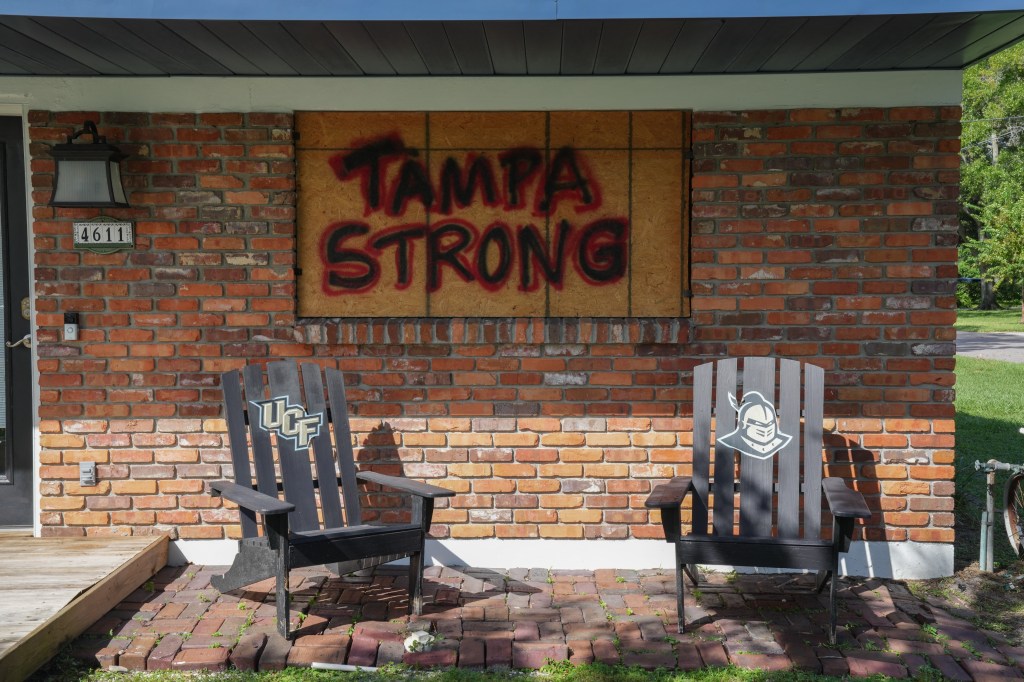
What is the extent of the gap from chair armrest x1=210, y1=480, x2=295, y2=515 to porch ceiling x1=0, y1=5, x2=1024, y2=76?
180 cm

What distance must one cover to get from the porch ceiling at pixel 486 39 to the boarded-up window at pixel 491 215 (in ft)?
1.00

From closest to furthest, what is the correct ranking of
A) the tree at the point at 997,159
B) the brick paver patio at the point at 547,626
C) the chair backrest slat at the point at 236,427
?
the brick paver patio at the point at 547,626, the chair backrest slat at the point at 236,427, the tree at the point at 997,159

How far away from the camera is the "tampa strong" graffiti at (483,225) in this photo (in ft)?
13.6

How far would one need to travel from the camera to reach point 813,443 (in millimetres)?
3688

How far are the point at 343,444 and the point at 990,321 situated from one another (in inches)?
1159

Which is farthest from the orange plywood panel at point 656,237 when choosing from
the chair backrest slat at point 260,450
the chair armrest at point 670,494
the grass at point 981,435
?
the grass at point 981,435

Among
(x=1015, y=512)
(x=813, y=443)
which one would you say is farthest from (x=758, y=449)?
(x=1015, y=512)

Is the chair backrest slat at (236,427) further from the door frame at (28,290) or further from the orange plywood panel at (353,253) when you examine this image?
the door frame at (28,290)

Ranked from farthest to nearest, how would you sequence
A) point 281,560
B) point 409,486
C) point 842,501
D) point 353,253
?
point 353,253 < point 409,486 < point 842,501 < point 281,560

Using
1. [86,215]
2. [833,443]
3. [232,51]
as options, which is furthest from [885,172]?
[86,215]

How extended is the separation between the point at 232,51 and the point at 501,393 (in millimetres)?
1961

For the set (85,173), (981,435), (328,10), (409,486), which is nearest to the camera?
(328,10)

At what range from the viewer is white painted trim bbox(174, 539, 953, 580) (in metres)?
4.09

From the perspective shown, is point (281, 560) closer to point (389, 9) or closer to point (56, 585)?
point (56, 585)
